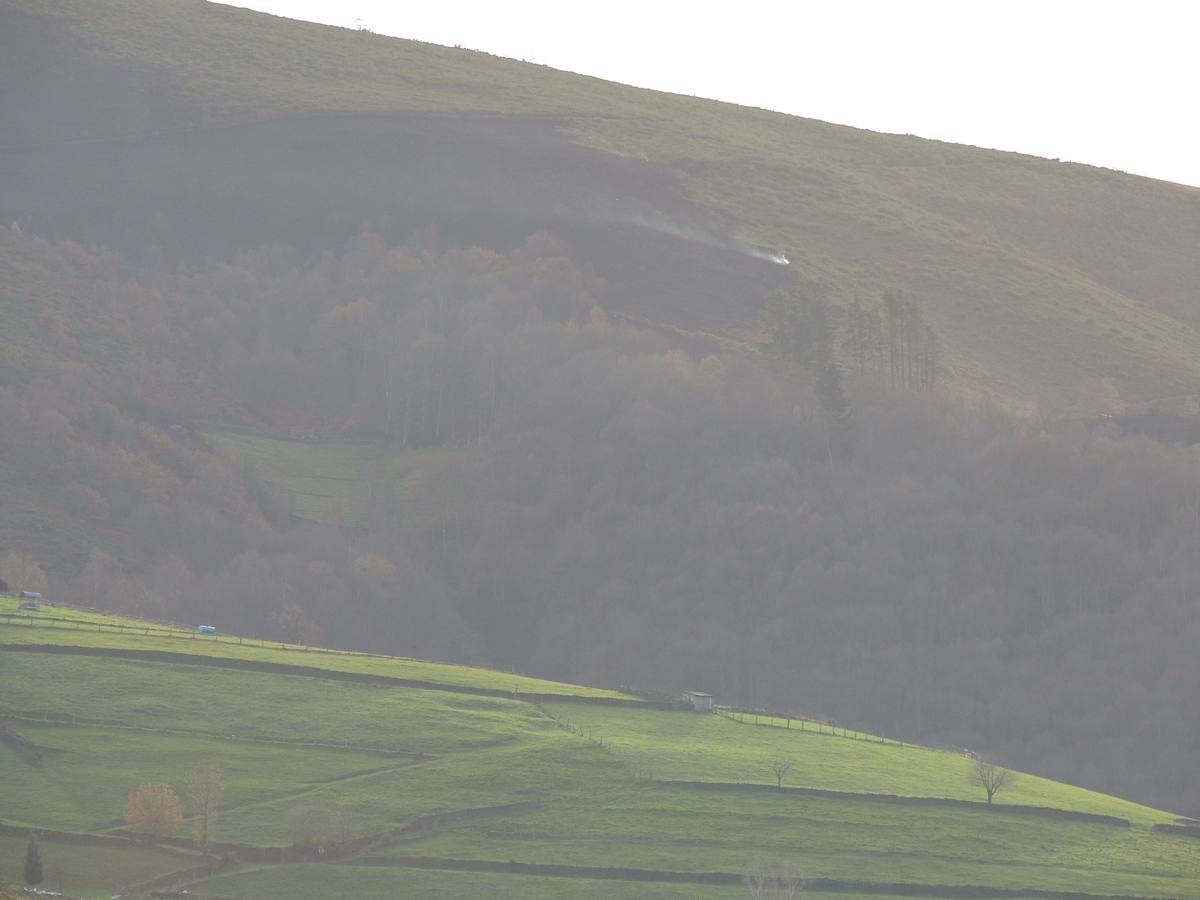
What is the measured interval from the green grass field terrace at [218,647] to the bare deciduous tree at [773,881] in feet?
80.2

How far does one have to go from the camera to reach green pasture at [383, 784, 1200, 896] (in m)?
77.5

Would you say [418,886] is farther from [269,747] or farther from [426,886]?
[269,747]

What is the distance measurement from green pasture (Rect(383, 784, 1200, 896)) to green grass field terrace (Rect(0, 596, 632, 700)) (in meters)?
17.9

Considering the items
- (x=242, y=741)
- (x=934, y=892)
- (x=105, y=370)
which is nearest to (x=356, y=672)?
(x=242, y=741)

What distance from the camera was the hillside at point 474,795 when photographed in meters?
73.9

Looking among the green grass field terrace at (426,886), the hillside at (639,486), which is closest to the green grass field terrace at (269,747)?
the green grass field terrace at (426,886)

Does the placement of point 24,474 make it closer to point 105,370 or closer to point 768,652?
point 105,370

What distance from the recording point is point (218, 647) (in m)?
98.6

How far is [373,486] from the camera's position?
163 metres

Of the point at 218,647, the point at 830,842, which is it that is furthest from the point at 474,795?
the point at 218,647

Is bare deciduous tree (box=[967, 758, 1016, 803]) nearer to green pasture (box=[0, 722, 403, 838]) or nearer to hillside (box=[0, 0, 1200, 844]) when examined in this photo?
hillside (box=[0, 0, 1200, 844])

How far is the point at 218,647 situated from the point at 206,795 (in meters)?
24.0

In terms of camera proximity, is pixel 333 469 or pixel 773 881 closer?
pixel 773 881

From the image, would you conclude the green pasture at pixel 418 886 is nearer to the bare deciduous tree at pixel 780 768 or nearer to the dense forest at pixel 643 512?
the bare deciduous tree at pixel 780 768
